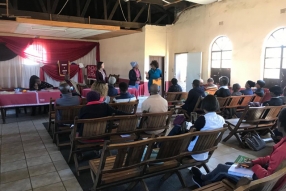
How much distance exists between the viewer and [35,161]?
10.5ft

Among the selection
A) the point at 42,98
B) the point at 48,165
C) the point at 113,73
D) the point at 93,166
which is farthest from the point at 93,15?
the point at 93,166

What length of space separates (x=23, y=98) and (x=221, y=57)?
5.93 m

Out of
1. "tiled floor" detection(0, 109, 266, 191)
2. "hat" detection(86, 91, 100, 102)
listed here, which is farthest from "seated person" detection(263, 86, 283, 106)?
"hat" detection(86, 91, 100, 102)

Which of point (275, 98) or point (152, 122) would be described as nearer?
point (152, 122)

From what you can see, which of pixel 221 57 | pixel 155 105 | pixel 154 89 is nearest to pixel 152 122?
pixel 155 105

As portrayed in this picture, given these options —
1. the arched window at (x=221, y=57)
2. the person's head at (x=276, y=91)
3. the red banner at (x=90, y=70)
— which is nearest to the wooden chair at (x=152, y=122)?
the person's head at (x=276, y=91)

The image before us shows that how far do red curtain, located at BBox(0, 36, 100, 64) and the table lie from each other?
386cm

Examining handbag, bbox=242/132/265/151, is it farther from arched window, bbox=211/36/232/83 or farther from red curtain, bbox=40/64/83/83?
red curtain, bbox=40/64/83/83

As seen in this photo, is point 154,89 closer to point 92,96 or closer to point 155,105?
point 155,105

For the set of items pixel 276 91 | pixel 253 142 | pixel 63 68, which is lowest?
pixel 253 142

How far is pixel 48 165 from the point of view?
308 cm

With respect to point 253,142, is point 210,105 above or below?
above

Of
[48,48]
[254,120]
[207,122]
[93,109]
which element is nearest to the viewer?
[207,122]

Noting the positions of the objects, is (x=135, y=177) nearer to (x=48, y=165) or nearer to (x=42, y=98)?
(x=48, y=165)
